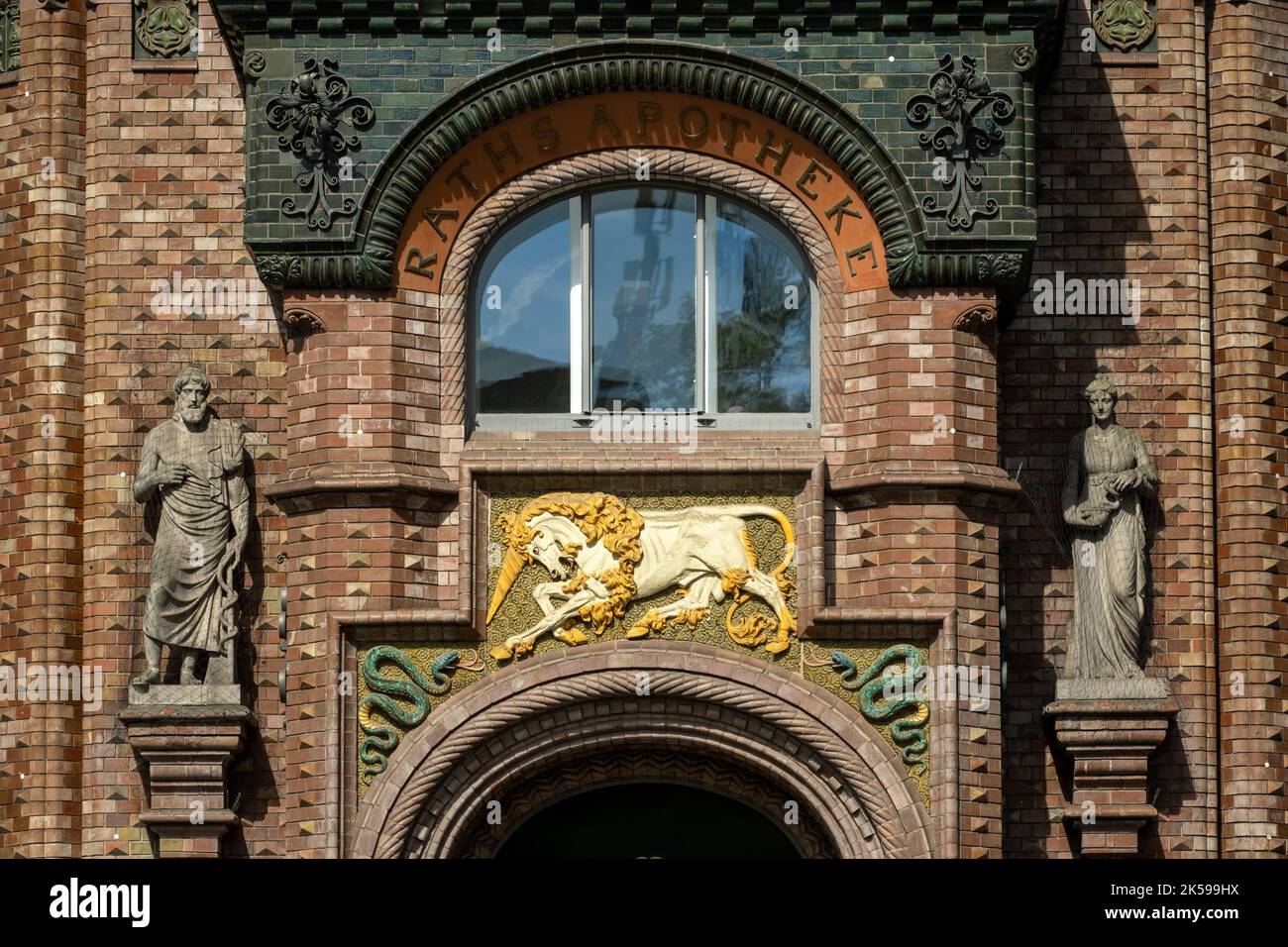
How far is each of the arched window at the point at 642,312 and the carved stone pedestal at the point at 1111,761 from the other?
136 inches

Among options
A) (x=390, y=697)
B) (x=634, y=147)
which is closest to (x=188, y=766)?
(x=390, y=697)

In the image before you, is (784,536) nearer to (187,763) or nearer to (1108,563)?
(1108,563)

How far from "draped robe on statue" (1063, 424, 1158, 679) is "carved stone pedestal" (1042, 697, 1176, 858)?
354mm

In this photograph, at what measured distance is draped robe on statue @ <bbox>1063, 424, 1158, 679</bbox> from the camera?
30.8 meters

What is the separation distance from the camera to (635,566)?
30469mm

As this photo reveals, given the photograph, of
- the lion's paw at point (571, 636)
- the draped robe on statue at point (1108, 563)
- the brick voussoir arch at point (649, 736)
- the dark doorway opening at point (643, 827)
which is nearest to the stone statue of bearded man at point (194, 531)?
the brick voussoir arch at point (649, 736)

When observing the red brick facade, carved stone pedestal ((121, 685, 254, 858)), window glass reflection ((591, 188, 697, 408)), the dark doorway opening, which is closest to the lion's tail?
the red brick facade

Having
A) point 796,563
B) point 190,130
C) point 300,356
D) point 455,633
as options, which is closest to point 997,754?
point 796,563

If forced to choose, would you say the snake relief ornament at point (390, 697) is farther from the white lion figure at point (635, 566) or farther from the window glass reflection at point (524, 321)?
the window glass reflection at point (524, 321)

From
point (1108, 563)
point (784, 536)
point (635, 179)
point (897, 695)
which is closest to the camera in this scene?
point (897, 695)

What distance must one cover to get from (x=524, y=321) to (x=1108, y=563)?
527 cm

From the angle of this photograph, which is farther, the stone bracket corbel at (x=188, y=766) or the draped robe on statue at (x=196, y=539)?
the draped robe on statue at (x=196, y=539)

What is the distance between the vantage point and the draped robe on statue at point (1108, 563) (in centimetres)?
3075

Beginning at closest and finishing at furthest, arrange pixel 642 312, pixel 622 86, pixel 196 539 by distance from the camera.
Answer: pixel 622 86 → pixel 196 539 → pixel 642 312
